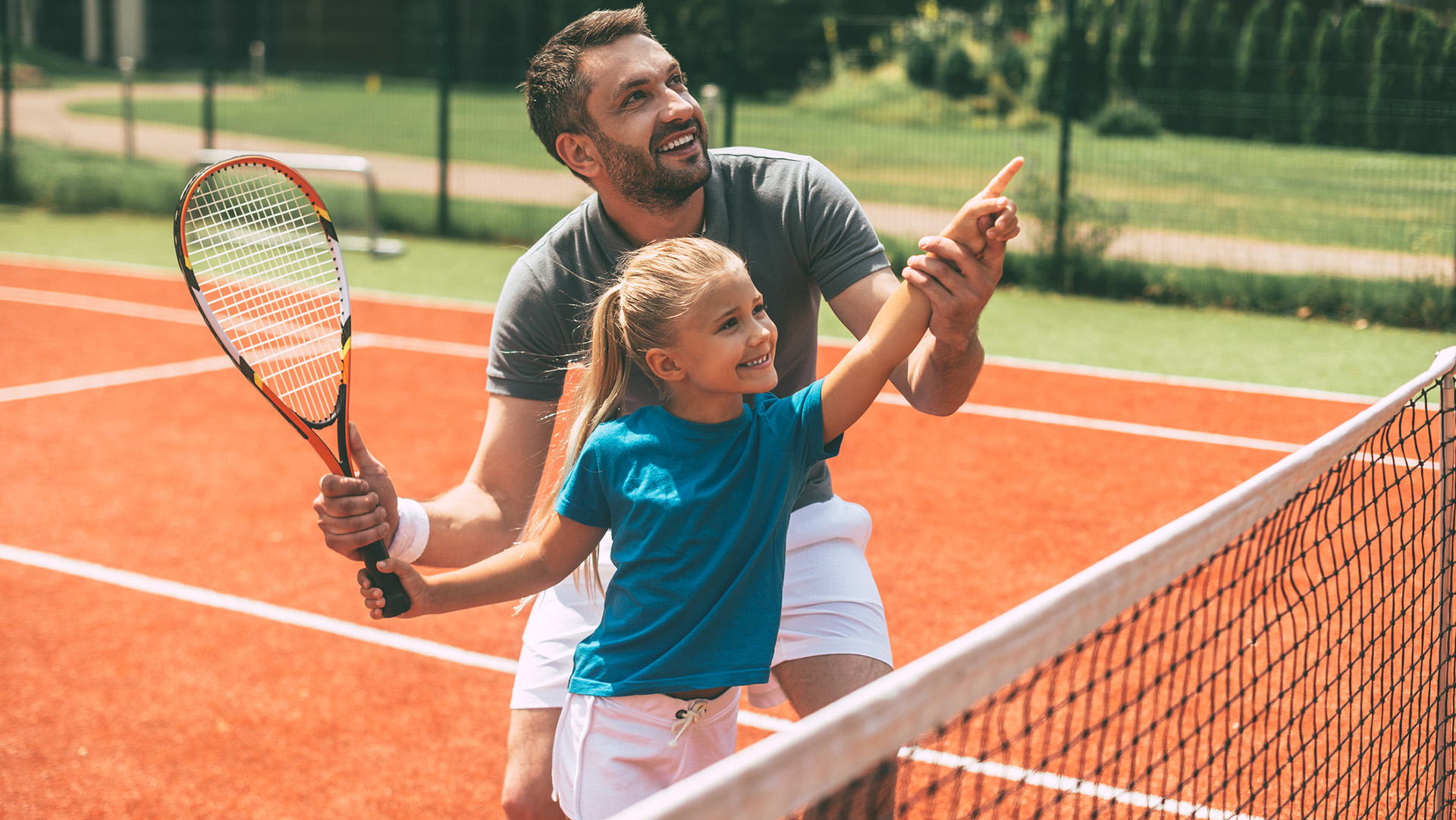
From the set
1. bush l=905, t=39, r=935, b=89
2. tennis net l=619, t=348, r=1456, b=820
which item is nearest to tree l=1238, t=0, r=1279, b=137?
bush l=905, t=39, r=935, b=89

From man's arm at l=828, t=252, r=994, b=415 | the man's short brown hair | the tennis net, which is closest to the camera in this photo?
the tennis net

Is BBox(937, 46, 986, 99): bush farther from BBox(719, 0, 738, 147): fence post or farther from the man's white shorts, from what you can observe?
the man's white shorts

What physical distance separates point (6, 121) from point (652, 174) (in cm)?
1681

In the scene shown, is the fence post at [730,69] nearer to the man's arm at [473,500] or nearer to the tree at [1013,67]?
the tree at [1013,67]

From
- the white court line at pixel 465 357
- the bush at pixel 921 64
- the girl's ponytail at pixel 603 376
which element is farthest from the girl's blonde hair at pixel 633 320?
the bush at pixel 921 64

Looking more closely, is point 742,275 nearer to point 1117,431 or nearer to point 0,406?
point 1117,431

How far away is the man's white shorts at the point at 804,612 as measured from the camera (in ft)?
9.66

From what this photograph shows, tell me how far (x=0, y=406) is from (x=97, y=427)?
86 cm

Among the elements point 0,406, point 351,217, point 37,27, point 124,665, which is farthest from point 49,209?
point 124,665

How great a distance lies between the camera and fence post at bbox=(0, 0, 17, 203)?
1662 centimetres

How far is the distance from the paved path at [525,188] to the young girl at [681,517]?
9.56m

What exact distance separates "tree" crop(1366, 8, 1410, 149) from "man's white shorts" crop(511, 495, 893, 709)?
947 centimetres

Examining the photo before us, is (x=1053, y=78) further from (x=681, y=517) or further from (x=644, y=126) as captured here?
(x=681, y=517)

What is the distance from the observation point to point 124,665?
4.82 meters
